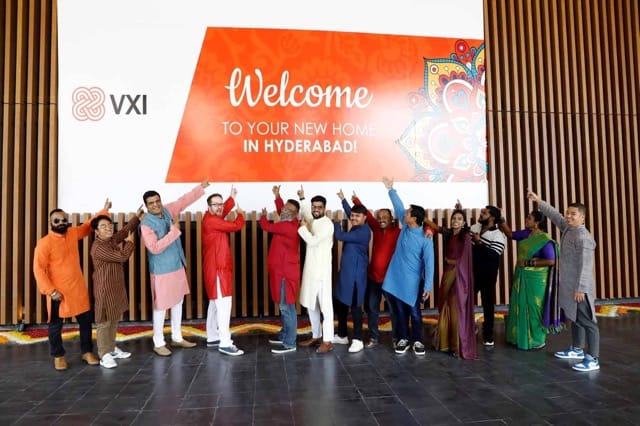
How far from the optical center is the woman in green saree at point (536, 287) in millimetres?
4402

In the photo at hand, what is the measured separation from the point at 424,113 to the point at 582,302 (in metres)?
3.70

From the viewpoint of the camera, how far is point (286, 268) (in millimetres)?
4465

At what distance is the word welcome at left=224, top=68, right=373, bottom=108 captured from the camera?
20.4 feet

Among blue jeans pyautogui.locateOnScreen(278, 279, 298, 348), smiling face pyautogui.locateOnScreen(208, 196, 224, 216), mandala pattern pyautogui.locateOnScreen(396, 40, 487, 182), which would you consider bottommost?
blue jeans pyautogui.locateOnScreen(278, 279, 298, 348)

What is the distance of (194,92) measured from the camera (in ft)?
20.1

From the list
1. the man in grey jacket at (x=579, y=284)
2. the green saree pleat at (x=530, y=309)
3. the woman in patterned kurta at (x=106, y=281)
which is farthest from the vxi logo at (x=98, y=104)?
the man in grey jacket at (x=579, y=284)

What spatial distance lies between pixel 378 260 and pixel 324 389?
63.7 inches

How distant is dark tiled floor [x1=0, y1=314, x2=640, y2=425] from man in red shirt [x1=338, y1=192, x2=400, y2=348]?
1.02 ft

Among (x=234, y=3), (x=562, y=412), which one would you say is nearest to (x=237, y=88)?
(x=234, y=3)

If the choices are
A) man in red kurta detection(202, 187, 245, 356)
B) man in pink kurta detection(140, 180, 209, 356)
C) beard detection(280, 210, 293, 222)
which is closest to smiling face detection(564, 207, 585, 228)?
beard detection(280, 210, 293, 222)

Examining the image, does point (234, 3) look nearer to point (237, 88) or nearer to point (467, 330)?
point (237, 88)

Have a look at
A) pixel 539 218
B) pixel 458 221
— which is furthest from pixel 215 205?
pixel 539 218

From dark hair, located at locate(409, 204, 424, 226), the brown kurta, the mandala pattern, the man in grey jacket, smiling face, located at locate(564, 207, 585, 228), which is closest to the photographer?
the man in grey jacket

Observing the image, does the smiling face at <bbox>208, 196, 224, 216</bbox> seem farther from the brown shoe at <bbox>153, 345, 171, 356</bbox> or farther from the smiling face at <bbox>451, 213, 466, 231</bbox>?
the smiling face at <bbox>451, 213, 466, 231</bbox>
